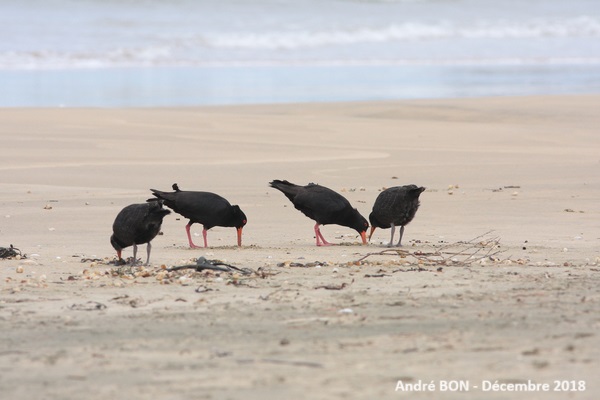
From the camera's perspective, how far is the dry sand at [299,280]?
15.7 feet

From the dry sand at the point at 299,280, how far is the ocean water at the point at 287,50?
9.06 metres

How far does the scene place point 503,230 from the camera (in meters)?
10.1

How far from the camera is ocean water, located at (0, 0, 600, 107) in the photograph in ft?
90.3

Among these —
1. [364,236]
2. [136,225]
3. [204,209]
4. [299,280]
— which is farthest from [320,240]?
[299,280]

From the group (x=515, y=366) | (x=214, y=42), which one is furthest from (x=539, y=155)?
(x=214, y=42)

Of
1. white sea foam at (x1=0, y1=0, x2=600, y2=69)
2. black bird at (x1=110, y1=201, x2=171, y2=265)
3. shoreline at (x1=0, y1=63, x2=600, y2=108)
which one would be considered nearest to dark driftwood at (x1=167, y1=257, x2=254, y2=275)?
black bird at (x1=110, y1=201, x2=171, y2=265)

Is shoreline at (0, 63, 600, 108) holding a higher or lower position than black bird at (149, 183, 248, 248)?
higher

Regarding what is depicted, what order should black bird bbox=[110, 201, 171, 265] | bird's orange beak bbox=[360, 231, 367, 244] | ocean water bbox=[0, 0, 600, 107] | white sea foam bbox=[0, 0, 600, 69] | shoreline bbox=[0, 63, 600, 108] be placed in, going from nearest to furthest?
black bird bbox=[110, 201, 171, 265] < bird's orange beak bbox=[360, 231, 367, 244] < shoreline bbox=[0, 63, 600, 108] < ocean water bbox=[0, 0, 600, 107] < white sea foam bbox=[0, 0, 600, 69]

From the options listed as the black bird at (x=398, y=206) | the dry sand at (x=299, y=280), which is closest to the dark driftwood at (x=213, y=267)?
the dry sand at (x=299, y=280)

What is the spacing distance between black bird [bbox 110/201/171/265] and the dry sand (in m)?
0.29

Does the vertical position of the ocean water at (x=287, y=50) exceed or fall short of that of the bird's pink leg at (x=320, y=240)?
it exceeds it

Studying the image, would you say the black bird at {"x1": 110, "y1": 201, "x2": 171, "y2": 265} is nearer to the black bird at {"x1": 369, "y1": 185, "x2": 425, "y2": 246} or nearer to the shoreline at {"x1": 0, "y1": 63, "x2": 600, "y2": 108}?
the black bird at {"x1": 369, "y1": 185, "x2": 425, "y2": 246}

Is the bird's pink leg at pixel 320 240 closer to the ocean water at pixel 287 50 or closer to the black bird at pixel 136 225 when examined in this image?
the black bird at pixel 136 225

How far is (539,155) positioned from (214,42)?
29.8 m
